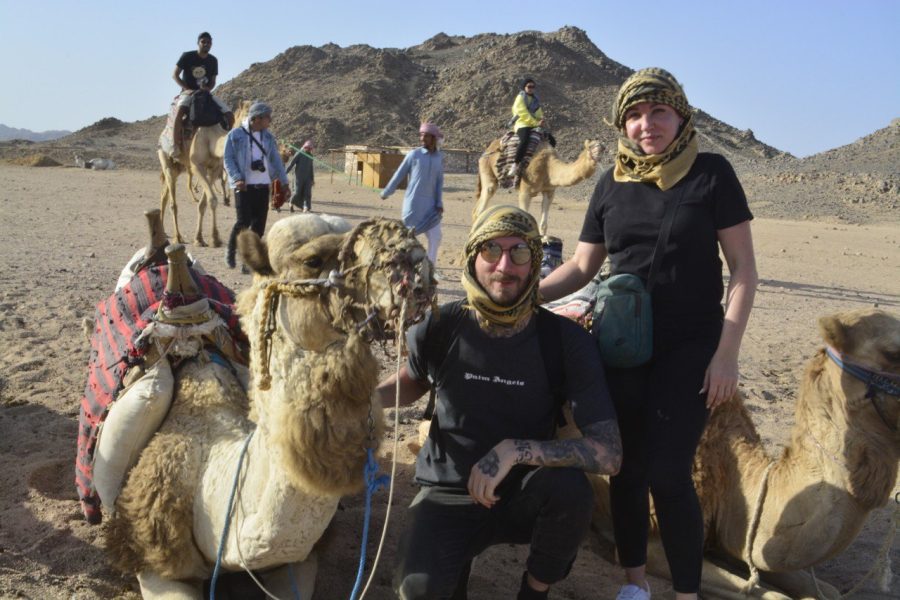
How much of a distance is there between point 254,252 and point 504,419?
1092mm

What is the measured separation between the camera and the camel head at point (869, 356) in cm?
320

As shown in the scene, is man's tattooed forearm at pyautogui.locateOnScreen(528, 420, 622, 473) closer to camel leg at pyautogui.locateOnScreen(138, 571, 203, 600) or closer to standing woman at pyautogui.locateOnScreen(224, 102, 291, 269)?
camel leg at pyautogui.locateOnScreen(138, 571, 203, 600)

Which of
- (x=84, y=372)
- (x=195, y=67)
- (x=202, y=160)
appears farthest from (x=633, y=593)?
(x=195, y=67)

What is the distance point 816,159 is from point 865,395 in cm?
3860

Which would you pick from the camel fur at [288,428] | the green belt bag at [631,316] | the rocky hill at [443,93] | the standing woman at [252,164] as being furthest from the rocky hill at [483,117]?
the camel fur at [288,428]

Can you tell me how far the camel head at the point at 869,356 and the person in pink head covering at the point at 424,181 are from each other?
6.35 m

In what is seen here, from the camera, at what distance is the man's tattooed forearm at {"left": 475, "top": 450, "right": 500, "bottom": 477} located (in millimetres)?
2623

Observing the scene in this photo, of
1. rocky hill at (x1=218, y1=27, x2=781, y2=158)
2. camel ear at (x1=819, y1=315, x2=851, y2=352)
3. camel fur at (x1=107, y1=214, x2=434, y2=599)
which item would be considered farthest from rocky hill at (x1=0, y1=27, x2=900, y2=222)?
camel fur at (x1=107, y1=214, x2=434, y2=599)

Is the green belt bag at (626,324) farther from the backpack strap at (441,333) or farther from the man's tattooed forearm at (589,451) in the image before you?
the backpack strap at (441,333)

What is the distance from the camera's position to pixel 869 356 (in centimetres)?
325

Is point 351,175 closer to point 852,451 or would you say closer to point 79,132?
point 852,451

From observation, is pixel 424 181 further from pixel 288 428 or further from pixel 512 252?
pixel 288 428

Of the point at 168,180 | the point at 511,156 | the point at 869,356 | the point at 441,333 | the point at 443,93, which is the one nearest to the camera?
the point at 441,333

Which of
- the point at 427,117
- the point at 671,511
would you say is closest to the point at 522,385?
the point at 671,511
